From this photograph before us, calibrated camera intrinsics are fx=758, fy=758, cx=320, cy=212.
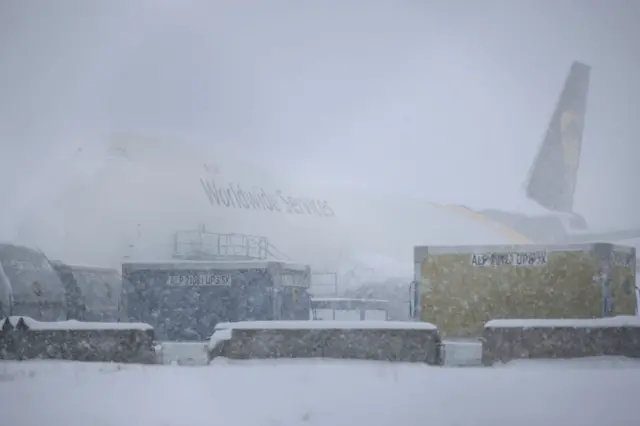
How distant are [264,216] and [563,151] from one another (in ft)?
9.44

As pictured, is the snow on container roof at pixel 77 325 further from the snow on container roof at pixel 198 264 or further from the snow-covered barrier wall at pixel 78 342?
the snow on container roof at pixel 198 264

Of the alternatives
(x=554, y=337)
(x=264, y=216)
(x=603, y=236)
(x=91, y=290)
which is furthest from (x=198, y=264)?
(x=603, y=236)

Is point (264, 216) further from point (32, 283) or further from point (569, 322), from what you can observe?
point (569, 322)

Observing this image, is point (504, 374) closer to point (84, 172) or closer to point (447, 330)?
point (447, 330)

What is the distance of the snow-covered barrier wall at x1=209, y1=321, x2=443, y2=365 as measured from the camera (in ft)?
20.5

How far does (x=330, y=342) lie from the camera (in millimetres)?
6285

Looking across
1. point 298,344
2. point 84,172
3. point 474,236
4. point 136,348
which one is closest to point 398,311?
point 474,236

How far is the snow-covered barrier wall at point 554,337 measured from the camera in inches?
239

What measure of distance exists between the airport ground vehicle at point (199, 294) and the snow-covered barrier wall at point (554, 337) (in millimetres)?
1948

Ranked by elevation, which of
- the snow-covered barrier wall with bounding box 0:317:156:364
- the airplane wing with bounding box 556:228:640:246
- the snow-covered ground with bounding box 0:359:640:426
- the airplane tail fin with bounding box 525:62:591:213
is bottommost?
the snow-covered ground with bounding box 0:359:640:426

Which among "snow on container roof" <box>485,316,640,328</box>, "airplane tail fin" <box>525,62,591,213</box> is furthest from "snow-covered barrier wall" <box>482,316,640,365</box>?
"airplane tail fin" <box>525,62,591,213</box>

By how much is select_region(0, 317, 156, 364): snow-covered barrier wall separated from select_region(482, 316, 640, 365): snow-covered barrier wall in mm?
2865

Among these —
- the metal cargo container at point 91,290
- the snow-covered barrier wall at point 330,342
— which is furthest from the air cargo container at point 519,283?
the metal cargo container at point 91,290

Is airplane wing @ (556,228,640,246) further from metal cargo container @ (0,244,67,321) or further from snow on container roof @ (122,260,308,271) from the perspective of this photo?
metal cargo container @ (0,244,67,321)
